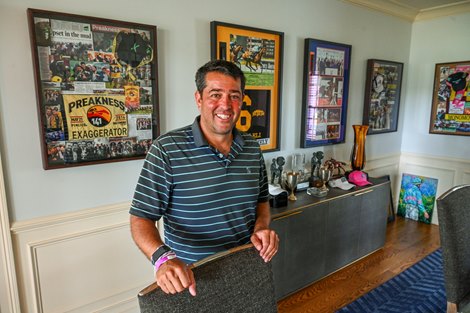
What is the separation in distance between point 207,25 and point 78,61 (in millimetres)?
881

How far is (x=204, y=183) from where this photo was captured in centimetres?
121

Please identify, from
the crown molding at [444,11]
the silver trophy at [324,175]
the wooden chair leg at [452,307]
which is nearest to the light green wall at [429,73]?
the crown molding at [444,11]

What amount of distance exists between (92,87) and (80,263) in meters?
1.03

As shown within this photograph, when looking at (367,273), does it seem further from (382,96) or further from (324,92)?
(382,96)

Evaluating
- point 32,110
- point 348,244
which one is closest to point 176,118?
point 32,110

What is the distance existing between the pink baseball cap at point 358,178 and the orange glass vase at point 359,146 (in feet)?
0.46

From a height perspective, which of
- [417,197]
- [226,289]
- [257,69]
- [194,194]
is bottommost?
[417,197]

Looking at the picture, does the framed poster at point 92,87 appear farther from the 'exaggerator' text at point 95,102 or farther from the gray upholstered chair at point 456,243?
the gray upholstered chair at point 456,243

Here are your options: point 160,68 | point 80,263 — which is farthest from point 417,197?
point 80,263

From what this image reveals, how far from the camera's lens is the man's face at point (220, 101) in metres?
1.23

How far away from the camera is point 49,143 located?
1664 millimetres

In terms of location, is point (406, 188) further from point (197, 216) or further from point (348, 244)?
point (197, 216)

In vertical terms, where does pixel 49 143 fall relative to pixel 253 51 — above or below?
below

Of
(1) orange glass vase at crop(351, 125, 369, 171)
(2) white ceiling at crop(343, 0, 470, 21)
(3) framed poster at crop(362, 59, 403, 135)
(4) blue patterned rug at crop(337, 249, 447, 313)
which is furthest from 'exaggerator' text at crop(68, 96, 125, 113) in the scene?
(3) framed poster at crop(362, 59, 403, 135)
